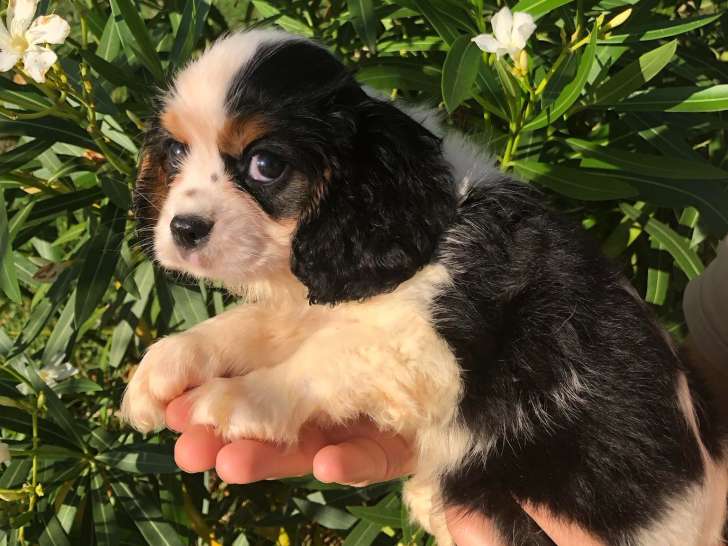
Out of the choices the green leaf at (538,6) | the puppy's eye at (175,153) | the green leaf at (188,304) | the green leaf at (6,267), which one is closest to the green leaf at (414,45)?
the green leaf at (538,6)

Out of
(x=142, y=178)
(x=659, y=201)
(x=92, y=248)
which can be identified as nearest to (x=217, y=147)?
(x=142, y=178)

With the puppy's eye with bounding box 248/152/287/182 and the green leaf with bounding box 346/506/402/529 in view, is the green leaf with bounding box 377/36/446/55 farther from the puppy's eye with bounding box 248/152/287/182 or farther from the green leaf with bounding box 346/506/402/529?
the green leaf with bounding box 346/506/402/529

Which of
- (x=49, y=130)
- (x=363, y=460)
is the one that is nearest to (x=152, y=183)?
(x=49, y=130)

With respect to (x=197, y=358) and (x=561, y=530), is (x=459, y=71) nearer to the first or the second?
(x=197, y=358)

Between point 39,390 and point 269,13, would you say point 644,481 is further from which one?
point 269,13

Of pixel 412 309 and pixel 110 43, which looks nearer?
pixel 412 309

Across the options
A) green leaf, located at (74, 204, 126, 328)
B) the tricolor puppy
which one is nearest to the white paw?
the tricolor puppy
